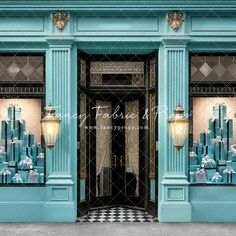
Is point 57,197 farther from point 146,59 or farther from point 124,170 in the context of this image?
point 146,59

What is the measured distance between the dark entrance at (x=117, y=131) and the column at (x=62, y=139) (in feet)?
1.27

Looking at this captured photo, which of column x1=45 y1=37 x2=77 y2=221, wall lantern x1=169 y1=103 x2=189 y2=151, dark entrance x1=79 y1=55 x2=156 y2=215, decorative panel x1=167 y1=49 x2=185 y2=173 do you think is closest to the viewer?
wall lantern x1=169 y1=103 x2=189 y2=151

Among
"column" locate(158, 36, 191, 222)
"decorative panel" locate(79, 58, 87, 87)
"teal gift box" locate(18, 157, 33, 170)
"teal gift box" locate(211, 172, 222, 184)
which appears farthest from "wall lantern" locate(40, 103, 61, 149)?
"teal gift box" locate(211, 172, 222, 184)

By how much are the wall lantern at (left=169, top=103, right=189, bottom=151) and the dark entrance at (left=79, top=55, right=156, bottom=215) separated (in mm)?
709

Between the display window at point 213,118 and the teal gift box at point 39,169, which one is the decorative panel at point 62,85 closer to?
the teal gift box at point 39,169

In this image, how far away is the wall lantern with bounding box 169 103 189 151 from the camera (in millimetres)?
7574

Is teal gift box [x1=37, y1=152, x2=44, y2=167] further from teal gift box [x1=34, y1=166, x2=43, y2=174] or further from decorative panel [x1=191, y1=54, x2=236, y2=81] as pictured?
decorative panel [x1=191, y1=54, x2=236, y2=81]

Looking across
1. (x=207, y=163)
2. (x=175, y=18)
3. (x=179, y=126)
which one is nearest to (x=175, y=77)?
(x=179, y=126)

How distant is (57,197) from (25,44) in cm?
314

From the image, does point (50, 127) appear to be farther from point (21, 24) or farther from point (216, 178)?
point (216, 178)

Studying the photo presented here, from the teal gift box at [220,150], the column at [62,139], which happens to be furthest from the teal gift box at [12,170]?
the teal gift box at [220,150]

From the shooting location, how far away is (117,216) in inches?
326

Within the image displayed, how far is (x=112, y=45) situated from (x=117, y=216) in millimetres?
3534

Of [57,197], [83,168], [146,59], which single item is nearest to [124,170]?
[83,168]
